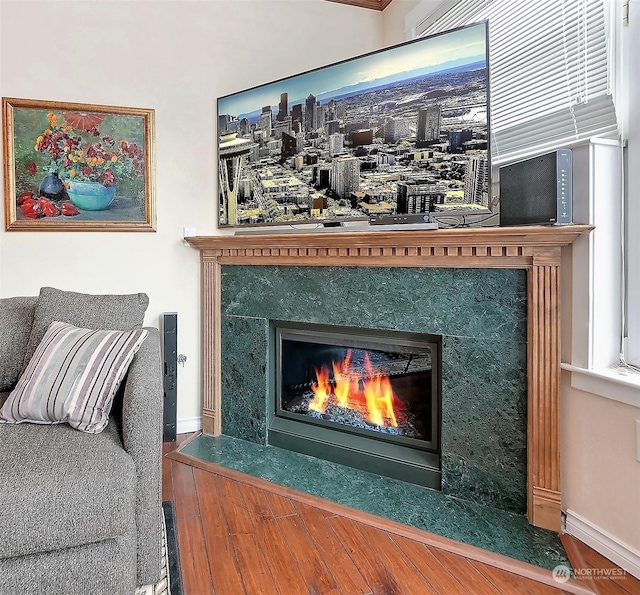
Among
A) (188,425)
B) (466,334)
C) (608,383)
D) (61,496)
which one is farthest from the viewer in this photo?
(188,425)

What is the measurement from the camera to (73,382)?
176 centimetres

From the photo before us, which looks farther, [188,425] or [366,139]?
[188,425]

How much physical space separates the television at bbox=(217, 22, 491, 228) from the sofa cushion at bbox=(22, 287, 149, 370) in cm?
93

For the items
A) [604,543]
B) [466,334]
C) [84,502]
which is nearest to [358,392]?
[466,334]

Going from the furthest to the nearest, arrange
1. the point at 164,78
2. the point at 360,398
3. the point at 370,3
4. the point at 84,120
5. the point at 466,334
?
the point at 370,3 < the point at 164,78 < the point at 84,120 < the point at 360,398 < the point at 466,334

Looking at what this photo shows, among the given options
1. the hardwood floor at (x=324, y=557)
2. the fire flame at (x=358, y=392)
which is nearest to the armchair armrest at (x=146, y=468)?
the hardwood floor at (x=324, y=557)

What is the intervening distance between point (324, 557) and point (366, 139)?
1.83 metres

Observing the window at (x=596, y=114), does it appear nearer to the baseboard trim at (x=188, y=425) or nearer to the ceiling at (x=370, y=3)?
the ceiling at (x=370, y=3)

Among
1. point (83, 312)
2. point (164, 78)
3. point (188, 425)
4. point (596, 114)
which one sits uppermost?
point (164, 78)

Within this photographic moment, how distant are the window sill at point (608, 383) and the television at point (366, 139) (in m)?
0.75

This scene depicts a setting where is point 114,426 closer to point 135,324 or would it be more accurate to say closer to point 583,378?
point 135,324

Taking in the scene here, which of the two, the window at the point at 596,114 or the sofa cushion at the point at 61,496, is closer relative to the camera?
the sofa cushion at the point at 61,496

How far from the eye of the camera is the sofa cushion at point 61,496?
4.26ft

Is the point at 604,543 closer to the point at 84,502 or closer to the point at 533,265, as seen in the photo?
the point at 533,265
